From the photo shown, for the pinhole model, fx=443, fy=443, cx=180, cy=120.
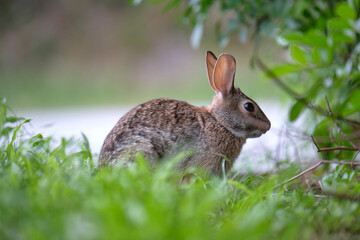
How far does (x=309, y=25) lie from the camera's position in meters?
3.54

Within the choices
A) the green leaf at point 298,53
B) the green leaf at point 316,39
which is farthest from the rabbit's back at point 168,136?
the green leaf at point 316,39

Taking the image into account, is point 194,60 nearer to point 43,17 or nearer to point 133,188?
point 43,17

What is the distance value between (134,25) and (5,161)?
8261mm

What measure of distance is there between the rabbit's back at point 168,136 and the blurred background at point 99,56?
15.5 feet

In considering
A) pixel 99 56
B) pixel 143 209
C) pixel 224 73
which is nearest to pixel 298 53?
pixel 224 73

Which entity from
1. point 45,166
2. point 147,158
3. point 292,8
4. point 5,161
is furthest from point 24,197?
point 292,8

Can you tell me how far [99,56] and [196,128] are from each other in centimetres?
739

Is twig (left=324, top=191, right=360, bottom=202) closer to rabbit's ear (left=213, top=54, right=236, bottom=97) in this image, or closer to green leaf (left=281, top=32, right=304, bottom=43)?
green leaf (left=281, top=32, right=304, bottom=43)

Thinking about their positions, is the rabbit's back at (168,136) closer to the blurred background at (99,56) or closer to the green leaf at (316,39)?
the green leaf at (316,39)

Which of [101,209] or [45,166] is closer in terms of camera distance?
[101,209]

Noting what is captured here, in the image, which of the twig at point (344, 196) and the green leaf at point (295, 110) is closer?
the twig at point (344, 196)

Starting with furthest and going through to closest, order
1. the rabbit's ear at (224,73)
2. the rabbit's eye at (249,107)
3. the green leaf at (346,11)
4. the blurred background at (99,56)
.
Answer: the blurred background at (99,56) < the rabbit's eye at (249,107) < the rabbit's ear at (224,73) < the green leaf at (346,11)

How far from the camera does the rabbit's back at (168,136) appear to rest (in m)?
2.69

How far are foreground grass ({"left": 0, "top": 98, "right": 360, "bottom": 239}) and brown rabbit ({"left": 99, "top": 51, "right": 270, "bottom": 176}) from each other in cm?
45
